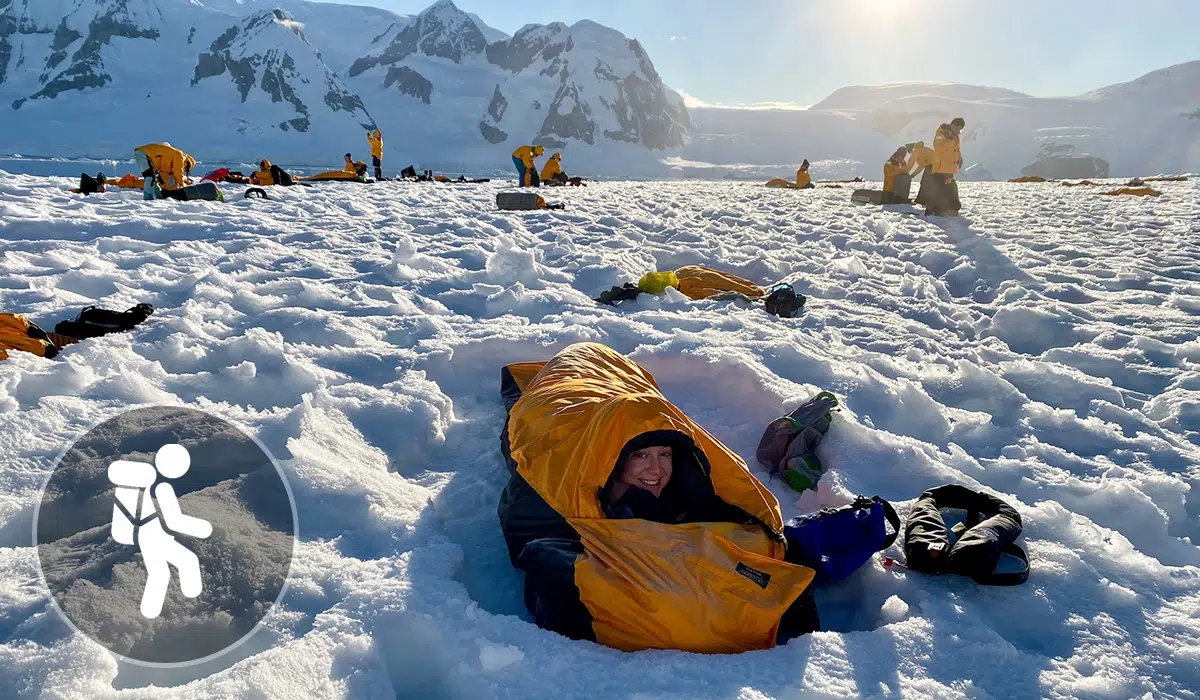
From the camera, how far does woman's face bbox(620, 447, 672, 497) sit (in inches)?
94.9

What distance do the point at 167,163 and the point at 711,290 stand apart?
883 centimetres

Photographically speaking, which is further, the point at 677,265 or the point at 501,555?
the point at 677,265

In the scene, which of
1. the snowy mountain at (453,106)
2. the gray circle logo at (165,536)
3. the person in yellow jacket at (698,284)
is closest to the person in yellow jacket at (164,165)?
the person in yellow jacket at (698,284)

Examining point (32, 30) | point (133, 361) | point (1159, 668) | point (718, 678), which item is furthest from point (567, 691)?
point (32, 30)

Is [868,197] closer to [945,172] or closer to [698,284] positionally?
[945,172]

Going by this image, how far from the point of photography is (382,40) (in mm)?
113062

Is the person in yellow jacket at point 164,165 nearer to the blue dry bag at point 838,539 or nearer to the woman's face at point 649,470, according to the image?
the woman's face at point 649,470

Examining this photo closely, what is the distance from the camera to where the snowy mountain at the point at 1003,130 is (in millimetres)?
62656

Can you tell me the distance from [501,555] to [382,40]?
435 feet

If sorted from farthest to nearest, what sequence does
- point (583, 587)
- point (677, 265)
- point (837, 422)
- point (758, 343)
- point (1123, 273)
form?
point (677, 265) < point (1123, 273) < point (758, 343) < point (837, 422) < point (583, 587)

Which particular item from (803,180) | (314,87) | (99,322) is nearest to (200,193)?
(99,322)

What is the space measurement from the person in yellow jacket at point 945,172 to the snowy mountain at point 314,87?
195 ft

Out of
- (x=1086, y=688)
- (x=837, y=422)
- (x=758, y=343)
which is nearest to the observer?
(x=1086, y=688)

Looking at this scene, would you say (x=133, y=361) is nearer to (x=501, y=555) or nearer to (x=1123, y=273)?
(x=501, y=555)
